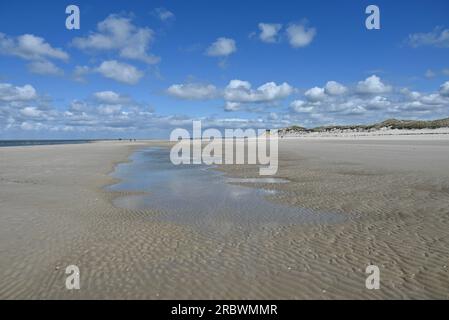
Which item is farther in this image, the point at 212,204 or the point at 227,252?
the point at 212,204

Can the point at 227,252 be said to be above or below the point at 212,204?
below

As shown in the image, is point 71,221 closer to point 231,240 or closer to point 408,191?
point 231,240

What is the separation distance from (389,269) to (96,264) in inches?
238

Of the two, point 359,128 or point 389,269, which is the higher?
point 359,128

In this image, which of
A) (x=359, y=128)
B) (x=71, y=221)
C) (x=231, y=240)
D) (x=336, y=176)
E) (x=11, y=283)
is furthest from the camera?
(x=359, y=128)

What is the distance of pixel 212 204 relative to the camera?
12719mm

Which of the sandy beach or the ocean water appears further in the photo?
the ocean water

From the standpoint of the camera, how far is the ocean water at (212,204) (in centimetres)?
1037

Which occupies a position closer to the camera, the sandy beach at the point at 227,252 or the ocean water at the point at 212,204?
the sandy beach at the point at 227,252

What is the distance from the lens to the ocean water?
10367mm

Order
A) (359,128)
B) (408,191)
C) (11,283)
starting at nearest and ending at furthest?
(11,283)
(408,191)
(359,128)

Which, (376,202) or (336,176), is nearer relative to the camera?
(376,202)
